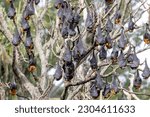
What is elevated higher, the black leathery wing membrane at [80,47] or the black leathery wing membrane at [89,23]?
the black leathery wing membrane at [89,23]

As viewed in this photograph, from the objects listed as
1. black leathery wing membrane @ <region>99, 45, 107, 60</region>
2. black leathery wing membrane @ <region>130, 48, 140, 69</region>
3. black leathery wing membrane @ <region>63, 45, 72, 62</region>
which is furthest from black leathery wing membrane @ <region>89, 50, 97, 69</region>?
black leathery wing membrane @ <region>130, 48, 140, 69</region>

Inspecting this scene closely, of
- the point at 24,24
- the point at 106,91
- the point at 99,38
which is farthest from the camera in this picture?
the point at 106,91

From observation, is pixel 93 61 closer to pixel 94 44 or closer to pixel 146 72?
pixel 94 44

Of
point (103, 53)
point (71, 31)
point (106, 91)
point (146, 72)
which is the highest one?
point (71, 31)

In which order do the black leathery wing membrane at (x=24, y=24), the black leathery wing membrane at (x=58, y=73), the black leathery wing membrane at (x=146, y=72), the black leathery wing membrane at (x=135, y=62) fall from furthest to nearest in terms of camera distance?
the black leathery wing membrane at (x=146, y=72)
the black leathery wing membrane at (x=24, y=24)
the black leathery wing membrane at (x=135, y=62)
the black leathery wing membrane at (x=58, y=73)

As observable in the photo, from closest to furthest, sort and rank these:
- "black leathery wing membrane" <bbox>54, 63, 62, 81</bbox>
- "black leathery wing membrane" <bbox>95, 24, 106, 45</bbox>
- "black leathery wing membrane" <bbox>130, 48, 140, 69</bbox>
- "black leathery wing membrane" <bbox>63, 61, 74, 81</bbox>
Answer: "black leathery wing membrane" <bbox>95, 24, 106, 45</bbox>, "black leathery wing membrane" <bbox>63, 61, 74, 81</bbox>, "black leathery wing membrane" <bbox>54, 63, 62, 81</bbox>, "black leathery wing membrane" <bbox>130, 48, 140, 69</bbox>

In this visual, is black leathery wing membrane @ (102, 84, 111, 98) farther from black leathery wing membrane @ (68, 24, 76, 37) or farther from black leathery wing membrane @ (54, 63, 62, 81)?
black leathery wing membrane @ (68, 24, 76, 37)

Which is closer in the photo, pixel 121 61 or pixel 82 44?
pixel 82 44

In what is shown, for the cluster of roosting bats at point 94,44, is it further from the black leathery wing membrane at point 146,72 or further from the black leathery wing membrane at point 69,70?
the black leathery wing membrane at point 146,72

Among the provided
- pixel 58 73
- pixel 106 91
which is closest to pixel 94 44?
pixel 58 73

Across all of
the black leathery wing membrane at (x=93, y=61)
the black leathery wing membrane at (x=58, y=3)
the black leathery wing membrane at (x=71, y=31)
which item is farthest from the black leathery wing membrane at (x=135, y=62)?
the black leathery wing membrane at (x=58, y=3)

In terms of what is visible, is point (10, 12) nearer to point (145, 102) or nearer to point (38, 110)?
point (38, 110)
